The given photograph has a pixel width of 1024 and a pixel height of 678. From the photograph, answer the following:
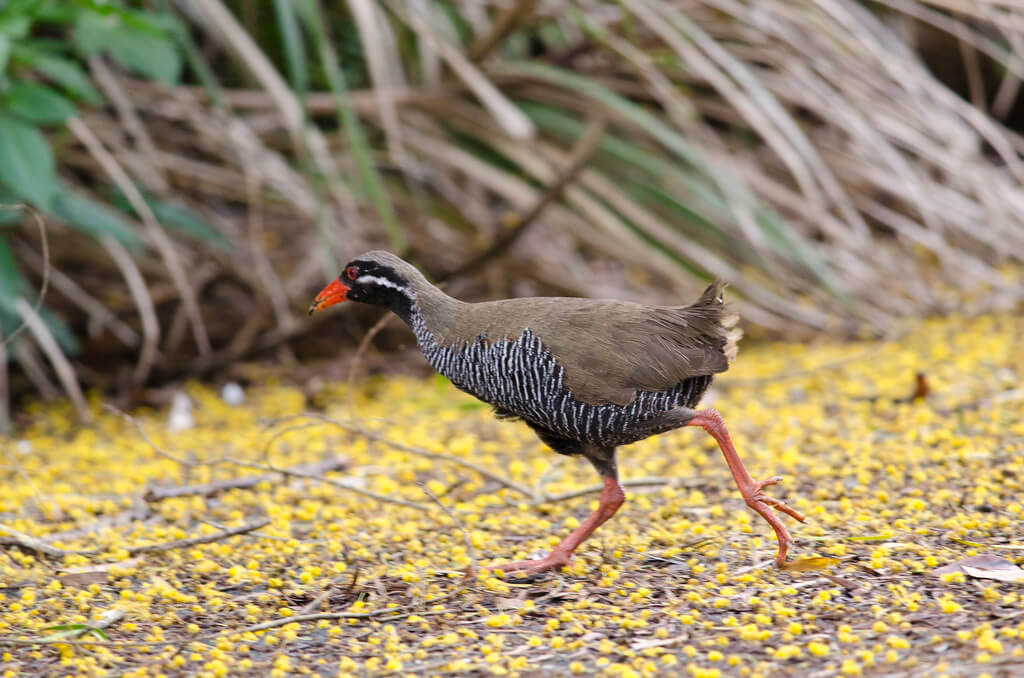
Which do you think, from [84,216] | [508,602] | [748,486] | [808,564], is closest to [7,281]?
[84,216]

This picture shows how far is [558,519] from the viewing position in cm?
395

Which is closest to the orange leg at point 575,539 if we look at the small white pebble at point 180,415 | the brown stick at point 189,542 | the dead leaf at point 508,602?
the dead leaf at point 508,602

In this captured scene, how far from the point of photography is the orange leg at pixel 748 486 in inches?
126

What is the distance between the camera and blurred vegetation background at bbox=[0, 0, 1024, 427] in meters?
5.36

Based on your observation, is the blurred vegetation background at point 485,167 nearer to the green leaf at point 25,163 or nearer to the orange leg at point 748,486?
the green leaf at point 25,163

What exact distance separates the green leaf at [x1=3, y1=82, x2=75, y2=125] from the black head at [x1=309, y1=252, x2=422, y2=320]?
1.44 metres

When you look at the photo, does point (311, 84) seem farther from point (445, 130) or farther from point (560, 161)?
point (560, 161)

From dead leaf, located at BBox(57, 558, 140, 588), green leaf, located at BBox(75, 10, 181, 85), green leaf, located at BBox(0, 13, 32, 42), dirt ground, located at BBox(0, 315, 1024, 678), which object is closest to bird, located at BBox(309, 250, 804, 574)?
dirt ground, located at BBox(0, 315, 1024, 678)

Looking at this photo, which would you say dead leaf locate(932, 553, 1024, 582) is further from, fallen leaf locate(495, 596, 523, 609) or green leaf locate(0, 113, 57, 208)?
green leaf locate(0, 113, 57, 208)

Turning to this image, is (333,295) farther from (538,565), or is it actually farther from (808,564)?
(808,564)

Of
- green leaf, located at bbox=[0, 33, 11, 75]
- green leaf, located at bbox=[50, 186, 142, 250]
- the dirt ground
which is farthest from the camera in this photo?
green leaf, located at bbox=[50, 186, 142, 250]

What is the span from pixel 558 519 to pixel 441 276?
77.8 inches

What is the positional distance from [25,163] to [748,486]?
2.78 m

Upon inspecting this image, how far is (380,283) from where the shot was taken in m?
3.50
